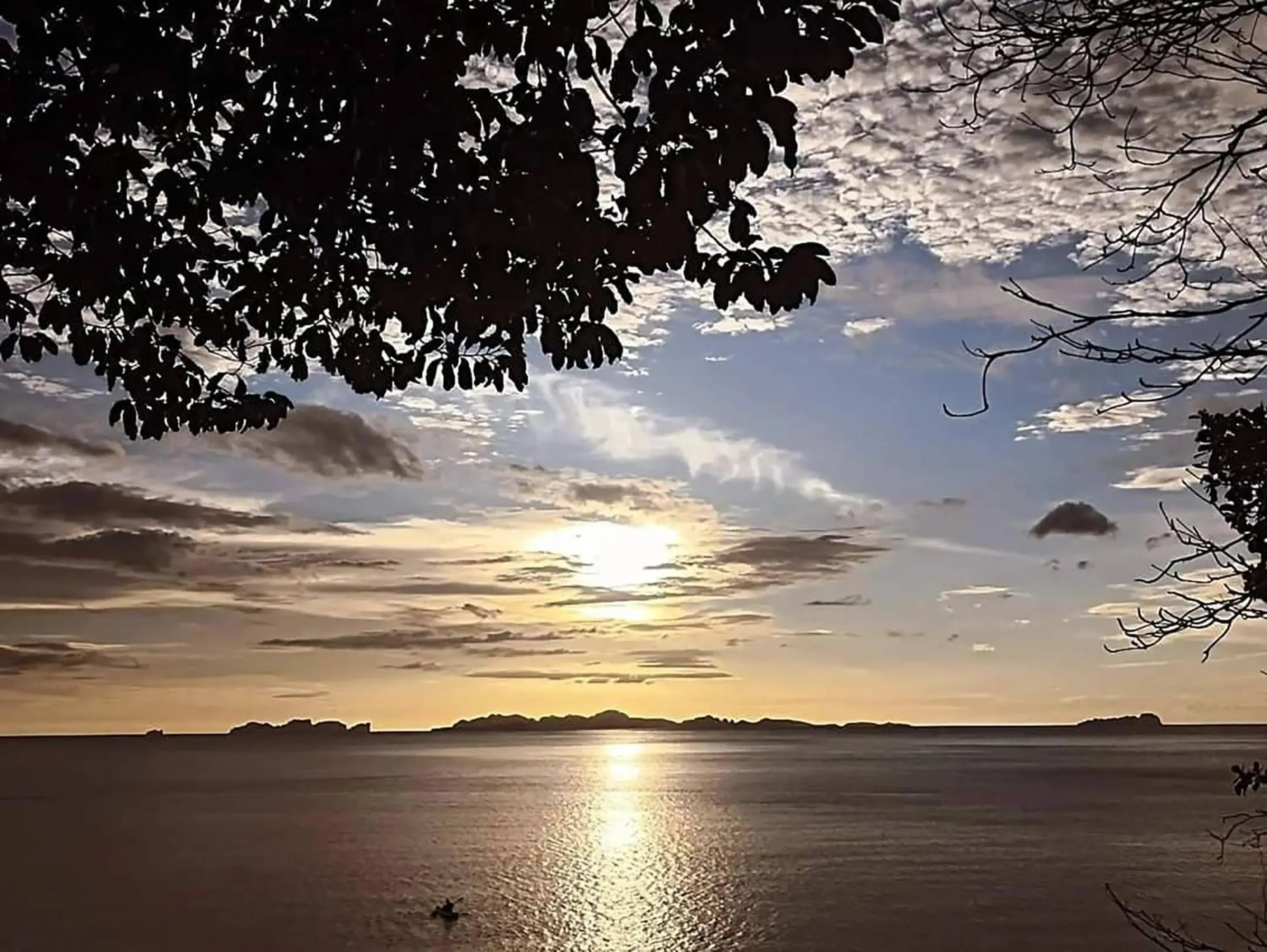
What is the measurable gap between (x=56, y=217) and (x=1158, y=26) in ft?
17.2

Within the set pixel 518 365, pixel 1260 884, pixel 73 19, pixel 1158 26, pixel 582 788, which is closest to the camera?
pixel 1158 26

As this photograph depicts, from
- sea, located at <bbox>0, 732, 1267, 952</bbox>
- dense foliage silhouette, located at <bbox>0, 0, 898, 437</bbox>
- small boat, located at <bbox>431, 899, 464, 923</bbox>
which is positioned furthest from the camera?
small boat, located at <bbox>431, 899, 464, 923</bbox>

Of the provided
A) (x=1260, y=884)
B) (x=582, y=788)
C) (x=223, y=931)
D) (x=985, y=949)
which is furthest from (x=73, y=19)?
(x=582, y=788)

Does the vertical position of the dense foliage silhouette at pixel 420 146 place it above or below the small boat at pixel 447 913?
above

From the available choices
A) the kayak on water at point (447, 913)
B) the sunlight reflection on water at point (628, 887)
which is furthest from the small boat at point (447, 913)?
the sunlight reflection on water at point (628, 887)

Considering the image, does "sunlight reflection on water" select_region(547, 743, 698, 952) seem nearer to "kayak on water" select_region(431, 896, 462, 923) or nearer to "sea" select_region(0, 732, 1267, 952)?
"sea" select_region(0, 732, 1267, 952)

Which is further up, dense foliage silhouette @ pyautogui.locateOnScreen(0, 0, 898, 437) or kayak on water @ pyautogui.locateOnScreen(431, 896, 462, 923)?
dense foliage silhouette @ pyautogui.locateOnScreen(0, 0, 898, 437)

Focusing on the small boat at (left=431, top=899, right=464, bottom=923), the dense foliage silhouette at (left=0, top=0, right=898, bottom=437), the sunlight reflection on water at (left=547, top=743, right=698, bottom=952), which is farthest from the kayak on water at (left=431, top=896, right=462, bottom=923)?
the dense foliage silhouette at (left=0, top=0, right=898, bottom=437)

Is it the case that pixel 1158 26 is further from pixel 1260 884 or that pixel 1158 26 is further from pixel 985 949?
pixel 1260 884

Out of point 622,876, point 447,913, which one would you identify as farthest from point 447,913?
point 622,876

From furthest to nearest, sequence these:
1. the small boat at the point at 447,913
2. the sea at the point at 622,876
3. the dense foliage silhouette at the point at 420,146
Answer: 1. the small boat at the point at 447,913
2. the sea at the point at 622,876
3. the dense foliage silhouette at the point at 420,146

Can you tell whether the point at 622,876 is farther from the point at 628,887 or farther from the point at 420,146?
the point at 420,146

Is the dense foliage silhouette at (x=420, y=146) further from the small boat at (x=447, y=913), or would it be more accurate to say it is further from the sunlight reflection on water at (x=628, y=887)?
the small boat at (x=447, y=913)

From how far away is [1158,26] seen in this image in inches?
186
